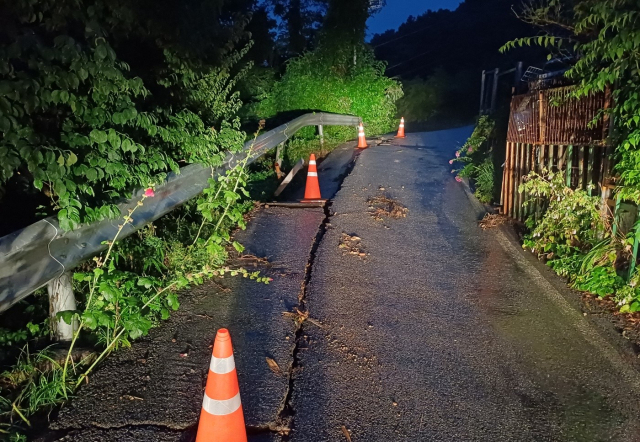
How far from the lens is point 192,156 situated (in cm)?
496

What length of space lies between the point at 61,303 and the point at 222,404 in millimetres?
1530

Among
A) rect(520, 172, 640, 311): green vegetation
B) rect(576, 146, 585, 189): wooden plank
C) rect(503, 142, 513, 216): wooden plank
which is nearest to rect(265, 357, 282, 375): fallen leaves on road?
rect(520, 172, 640, 311): green vegetation

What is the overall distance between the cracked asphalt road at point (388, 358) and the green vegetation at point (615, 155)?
31 cm

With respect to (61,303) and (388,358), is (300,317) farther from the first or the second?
(61,303)

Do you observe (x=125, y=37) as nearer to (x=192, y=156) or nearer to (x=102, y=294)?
(x=192, y=156)

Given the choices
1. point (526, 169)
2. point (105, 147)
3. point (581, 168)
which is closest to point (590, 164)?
point (581, 168)

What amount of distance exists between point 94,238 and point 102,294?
17.0 inches

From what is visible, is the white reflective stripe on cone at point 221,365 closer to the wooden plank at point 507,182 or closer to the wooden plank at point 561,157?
the wooden plank at point 561,157

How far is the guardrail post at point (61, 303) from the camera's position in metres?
3.34

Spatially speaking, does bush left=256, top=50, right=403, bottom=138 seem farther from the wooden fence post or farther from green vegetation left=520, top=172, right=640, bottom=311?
green vegetation left=520, top=172, right=640, bottom=311

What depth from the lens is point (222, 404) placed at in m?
2.55

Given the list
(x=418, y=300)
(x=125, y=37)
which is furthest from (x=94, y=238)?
(x=418, y=300)

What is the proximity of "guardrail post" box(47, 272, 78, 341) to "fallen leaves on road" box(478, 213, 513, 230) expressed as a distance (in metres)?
5.00

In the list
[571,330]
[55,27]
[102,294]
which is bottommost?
[571,330]
